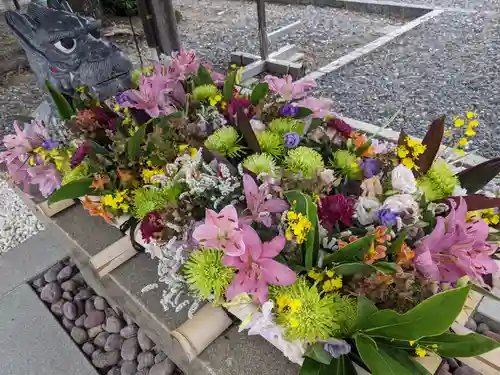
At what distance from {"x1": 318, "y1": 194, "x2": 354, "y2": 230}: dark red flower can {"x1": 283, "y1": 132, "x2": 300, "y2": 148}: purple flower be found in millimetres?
258

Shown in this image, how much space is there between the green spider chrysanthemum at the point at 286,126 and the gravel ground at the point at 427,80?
1.96 meters

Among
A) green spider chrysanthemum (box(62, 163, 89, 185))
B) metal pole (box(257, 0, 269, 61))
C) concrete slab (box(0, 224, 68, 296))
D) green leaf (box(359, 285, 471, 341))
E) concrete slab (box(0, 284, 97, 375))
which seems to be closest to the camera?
green leaf (box(359, 285, 471, 341))

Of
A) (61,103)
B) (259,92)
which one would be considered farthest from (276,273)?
(61,103)

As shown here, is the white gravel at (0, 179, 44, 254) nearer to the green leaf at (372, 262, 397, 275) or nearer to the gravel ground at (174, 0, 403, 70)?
the green leaf at (372, 262, 397, 275)

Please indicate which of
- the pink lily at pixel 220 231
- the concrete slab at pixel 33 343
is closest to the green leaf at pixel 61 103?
the concrete slab at pixel 33 343

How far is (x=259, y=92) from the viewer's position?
5.07ft

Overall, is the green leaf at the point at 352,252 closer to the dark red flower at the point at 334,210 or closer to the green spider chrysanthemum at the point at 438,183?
the dark red flower at the point at 334,210

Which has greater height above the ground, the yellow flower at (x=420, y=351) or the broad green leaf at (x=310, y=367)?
the yellow flower at (x=420, y=351)

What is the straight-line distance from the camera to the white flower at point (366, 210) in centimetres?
102

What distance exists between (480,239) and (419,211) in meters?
0.15

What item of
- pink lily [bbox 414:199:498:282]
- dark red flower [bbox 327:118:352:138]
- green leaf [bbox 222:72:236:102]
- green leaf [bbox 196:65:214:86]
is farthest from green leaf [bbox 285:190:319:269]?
green leaf [bbox 196:65:214:86]

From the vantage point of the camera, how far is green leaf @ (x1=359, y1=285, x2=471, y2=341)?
736 millimetres

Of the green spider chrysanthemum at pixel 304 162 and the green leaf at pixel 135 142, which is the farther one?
the green leaf at pixel 135 142

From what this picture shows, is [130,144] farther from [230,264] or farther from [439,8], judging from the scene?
[439,8]
